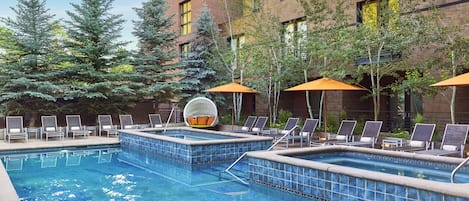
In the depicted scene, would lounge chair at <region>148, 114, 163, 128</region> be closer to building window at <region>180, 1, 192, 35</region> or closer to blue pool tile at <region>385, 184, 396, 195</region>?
building window at <region>180, 1, 192, 35</region>

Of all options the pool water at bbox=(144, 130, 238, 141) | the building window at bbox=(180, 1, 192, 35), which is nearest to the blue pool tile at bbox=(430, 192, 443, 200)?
the pool water at bbox=(144, 130, 238, 141)

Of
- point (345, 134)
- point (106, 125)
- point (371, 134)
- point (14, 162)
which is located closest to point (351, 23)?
point (345, 134)

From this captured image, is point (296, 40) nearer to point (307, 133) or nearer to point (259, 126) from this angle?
point (259, 126)

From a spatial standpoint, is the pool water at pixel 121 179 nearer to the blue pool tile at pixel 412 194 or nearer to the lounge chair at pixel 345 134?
the blue pool tile at pixel 412 194

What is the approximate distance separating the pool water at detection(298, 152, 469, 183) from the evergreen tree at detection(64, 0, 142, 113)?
9724 mm

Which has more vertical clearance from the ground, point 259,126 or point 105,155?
point 259,126

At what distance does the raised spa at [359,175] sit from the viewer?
489 centimetres

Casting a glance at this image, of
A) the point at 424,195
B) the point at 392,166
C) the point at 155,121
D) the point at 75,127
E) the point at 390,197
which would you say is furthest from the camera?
the point at 155,121

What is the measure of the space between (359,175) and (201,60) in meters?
13.3

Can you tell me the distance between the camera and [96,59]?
16188mm

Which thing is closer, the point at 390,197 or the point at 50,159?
the point at 390,197

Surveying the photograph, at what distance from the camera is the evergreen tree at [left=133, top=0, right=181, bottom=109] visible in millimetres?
17391

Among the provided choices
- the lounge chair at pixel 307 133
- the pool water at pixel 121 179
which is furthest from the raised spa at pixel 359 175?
the lounge chair at pixel 307 133

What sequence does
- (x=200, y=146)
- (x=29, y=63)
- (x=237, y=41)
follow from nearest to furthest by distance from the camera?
(x=200, y=146) < (x=29, y=63) < (x=237, y=41)
